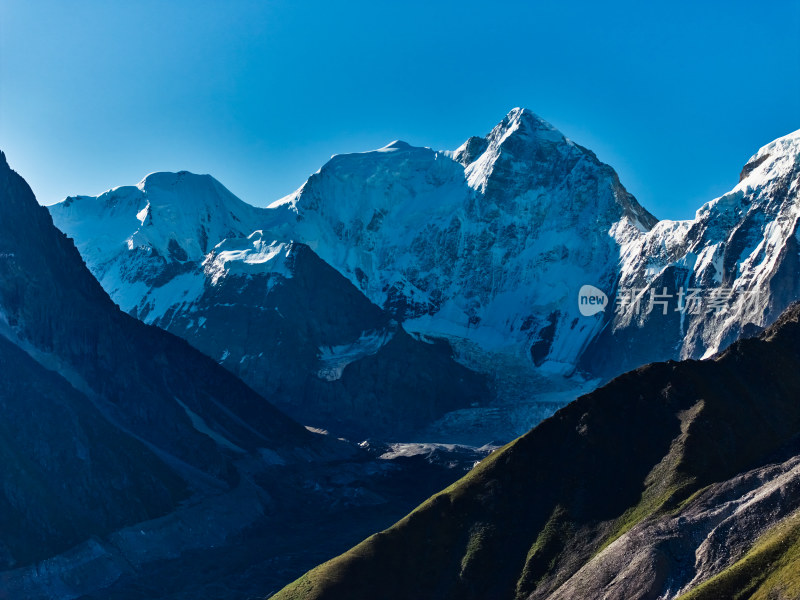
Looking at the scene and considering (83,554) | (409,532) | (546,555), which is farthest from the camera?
(83,554)

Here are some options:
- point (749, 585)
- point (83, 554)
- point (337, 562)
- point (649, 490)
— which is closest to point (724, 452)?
point (649, 490)

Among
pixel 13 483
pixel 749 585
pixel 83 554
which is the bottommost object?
pixel 749 585

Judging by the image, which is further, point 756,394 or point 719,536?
point 756,394

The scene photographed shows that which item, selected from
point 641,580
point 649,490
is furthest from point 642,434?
point 641,580

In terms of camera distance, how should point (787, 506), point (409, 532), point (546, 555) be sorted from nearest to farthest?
point (787, 506) → point (546, 555) → point (409, 532)

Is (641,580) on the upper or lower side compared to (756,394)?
lower

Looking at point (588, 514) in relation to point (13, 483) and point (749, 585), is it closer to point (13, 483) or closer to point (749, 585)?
point (749, 585)

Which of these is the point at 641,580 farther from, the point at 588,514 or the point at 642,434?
the point at 642,434
